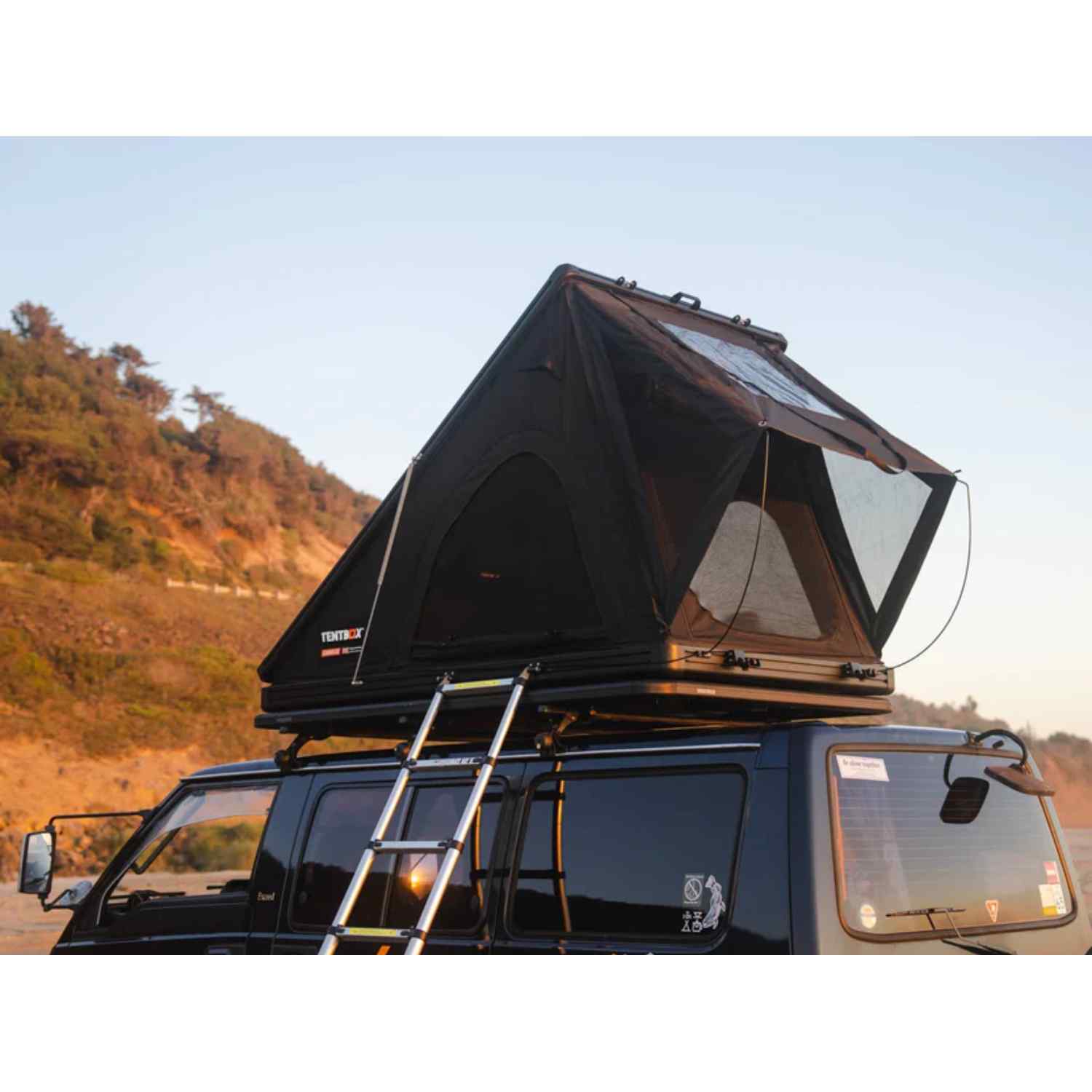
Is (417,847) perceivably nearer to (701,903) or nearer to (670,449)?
(701,903)

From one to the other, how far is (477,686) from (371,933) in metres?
1.15

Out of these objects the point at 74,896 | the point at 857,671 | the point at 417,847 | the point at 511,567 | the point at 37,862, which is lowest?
the point at 74,896

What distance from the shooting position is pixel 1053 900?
197 inches

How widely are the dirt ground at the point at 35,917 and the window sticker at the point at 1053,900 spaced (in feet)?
36.0

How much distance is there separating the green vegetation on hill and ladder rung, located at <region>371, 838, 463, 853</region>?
39537 mm

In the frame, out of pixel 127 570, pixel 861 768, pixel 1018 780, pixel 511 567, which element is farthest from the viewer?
pixel 127 570

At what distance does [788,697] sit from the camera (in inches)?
224

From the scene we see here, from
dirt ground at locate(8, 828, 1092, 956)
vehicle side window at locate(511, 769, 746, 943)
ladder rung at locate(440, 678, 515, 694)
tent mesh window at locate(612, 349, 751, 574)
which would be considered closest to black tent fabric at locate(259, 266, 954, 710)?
tent mesh window at locate(612, 349, 751, 574)

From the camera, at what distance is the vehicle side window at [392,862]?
17.3 ft

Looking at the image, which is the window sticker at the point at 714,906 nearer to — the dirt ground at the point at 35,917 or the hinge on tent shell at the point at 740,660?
the hinge on tent shell at the point at 740,660

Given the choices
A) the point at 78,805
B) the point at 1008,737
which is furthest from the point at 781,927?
the point at 78,805

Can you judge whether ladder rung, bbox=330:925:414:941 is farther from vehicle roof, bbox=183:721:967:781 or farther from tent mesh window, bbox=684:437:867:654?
tent mesh window, bbox=684:437:867:654

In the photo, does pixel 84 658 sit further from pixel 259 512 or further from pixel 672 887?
pixel 672 887

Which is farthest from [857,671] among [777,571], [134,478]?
[134,478]
